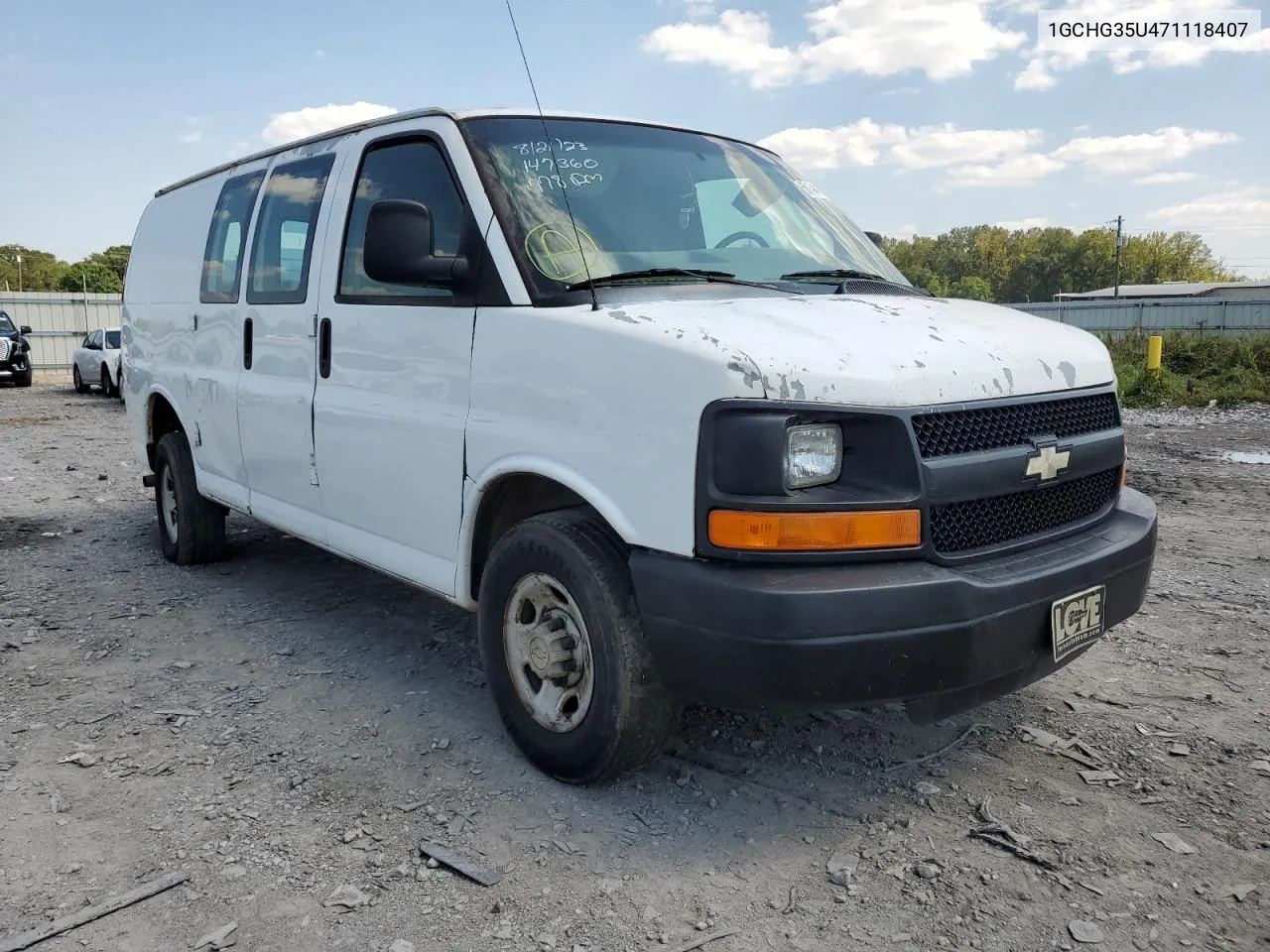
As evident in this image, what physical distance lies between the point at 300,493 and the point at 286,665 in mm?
739

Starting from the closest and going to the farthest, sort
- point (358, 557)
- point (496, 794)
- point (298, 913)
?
point (298, 913), point (496, 794), point (358, 557)

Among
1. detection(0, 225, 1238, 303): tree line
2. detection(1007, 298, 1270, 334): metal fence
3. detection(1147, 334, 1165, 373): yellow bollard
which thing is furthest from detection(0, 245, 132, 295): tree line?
detection(1147, 334, 1165, 373): yellow bollard

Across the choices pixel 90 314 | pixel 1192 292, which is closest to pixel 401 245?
pixel 90 314

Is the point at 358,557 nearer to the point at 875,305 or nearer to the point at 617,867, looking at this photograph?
the point at 617,867

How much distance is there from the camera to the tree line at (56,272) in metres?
89.5

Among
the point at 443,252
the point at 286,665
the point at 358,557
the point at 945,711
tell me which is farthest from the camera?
the point at 286,665

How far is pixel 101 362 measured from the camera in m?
20.3

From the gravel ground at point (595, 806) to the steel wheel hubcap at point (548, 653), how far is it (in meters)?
0.25

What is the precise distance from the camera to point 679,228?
11.6 ft

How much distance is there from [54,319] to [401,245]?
3417 centimetres

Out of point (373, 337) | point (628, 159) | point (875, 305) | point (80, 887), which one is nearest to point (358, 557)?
point (373, 337)

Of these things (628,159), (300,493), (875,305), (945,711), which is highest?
(628,159)

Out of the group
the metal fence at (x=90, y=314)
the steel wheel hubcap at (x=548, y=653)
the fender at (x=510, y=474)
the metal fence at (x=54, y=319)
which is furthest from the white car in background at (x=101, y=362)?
the steel wheel hubcap at (x=548, y=653)

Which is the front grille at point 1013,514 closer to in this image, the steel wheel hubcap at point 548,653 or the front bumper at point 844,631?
the front bumper at point 844,631
